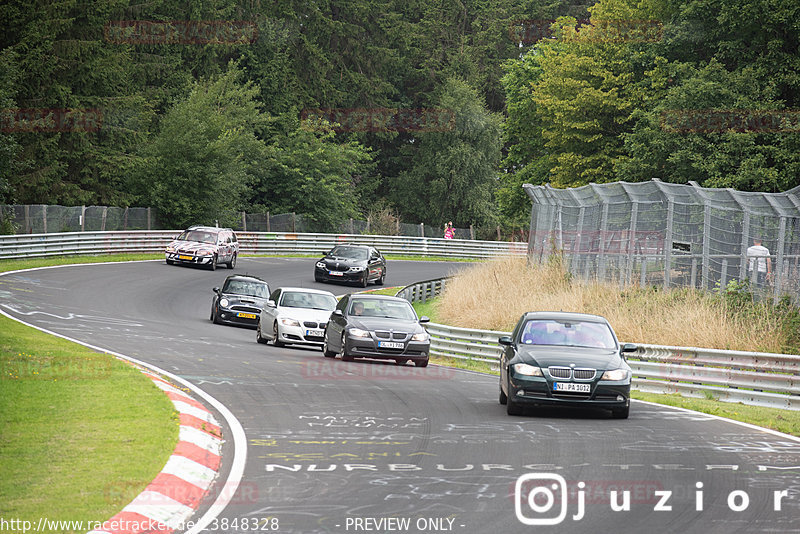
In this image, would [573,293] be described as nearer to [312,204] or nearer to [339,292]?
[339,292]

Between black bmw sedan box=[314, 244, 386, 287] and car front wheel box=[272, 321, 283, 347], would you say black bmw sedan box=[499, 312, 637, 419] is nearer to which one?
car front wheel box=[272, 321, 283, 347]

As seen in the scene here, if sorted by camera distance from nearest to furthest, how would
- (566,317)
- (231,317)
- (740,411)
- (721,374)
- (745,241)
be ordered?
(566,317), (740,411), (721,374), (745,241), (231,317)

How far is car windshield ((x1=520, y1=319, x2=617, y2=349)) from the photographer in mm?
15232

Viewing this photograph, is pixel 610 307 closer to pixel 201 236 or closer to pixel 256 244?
pixel 201 236

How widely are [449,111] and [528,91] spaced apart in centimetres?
2213

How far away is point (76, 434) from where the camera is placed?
1114cm

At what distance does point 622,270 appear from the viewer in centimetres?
2584

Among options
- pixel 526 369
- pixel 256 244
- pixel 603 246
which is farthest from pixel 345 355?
pixel 256 244

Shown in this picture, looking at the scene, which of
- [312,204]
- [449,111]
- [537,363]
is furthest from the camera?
[449,111]

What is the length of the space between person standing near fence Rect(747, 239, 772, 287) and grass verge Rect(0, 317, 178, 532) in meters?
13.2

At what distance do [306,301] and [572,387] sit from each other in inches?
504

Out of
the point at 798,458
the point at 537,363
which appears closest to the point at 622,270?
the point at 537,363

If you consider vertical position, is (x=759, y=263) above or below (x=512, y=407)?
above

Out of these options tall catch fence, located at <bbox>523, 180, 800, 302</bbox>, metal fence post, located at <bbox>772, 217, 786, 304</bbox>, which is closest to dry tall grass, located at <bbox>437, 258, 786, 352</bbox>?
tall catch fence, located at <bbox>523, 180, 800, 302</bbox>
